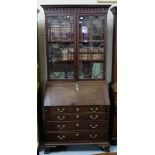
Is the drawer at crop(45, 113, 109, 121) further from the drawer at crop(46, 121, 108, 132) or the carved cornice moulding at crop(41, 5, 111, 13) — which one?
the carved cornice moulding at crop(41, 5, 111, 13)

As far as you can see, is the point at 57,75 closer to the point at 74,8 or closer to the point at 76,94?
the point at 76,94

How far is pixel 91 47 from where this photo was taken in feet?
9.90

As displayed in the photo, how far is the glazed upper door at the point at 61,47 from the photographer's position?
9.55 feet

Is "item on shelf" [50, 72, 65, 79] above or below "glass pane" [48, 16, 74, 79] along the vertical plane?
below

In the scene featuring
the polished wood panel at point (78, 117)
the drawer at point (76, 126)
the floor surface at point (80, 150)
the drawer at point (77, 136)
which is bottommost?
the floor surface at point (80, 150)

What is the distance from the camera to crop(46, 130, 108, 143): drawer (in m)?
2.86

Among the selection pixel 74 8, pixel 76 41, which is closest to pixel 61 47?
pixel 76 41

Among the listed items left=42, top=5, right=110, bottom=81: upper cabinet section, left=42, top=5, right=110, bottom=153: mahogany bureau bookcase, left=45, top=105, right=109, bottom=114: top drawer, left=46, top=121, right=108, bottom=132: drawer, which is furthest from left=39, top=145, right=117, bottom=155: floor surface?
left=42, top=5, right=110, bottom=81: upper cabinet section

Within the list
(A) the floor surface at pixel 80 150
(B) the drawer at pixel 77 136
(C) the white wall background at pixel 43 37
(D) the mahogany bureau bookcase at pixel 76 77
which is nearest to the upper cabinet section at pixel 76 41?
(D) the mahogany bureau bookcase at pixel 76 77

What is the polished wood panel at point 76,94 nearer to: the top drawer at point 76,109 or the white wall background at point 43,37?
the top drawer at point 76,109

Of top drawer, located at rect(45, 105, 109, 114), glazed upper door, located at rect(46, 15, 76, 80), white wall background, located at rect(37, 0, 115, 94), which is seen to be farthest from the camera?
white wall background, located at rect(37, 0, 115, 94)
